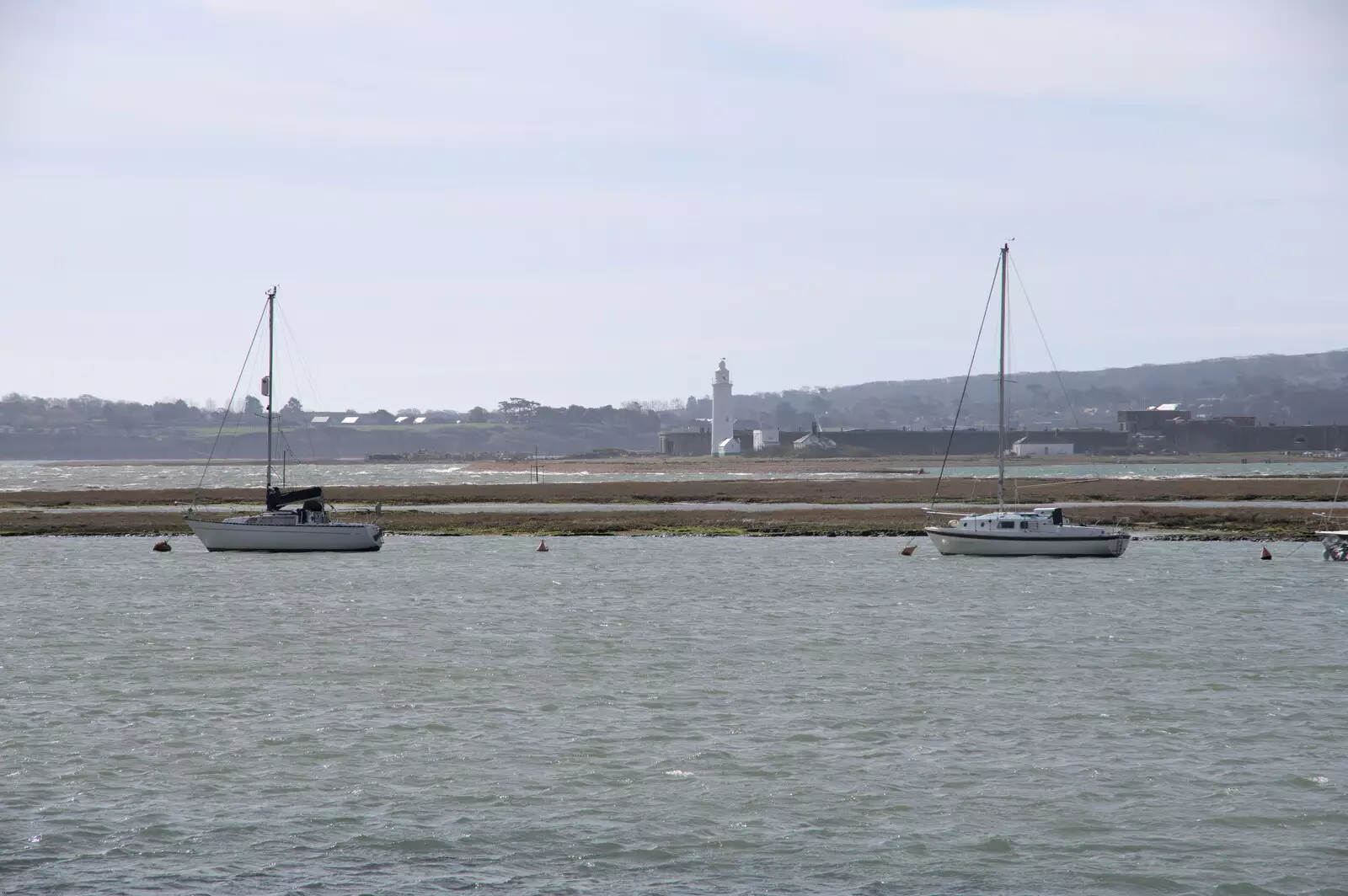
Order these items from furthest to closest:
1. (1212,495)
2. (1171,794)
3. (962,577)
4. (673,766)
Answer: (1212,495), (962,577), (673,766), (1171,794)

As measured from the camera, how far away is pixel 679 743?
22.5m

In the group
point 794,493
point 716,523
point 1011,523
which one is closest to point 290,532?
point 716,523

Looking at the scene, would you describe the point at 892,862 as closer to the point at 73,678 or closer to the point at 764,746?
the point at 764,746

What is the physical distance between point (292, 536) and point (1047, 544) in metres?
30.2

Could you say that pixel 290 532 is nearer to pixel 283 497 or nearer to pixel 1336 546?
pixel 283 497

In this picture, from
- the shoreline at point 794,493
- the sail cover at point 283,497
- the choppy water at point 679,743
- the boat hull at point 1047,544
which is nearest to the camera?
the choppy water at point 679,743

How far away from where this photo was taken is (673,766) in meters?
20.9

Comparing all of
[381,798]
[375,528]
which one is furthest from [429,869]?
[375,528]

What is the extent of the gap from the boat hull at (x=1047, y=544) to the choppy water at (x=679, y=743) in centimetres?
851

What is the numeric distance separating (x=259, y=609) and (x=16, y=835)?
941 inches

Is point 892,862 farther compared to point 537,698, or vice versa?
point 537,698

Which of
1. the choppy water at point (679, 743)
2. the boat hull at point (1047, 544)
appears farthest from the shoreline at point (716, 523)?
the choppy water at point (679, 743)

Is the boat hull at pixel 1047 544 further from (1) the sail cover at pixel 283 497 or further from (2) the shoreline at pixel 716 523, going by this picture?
(1) the sail cover at pixel 283 497

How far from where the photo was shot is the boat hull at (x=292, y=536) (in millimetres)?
58094
